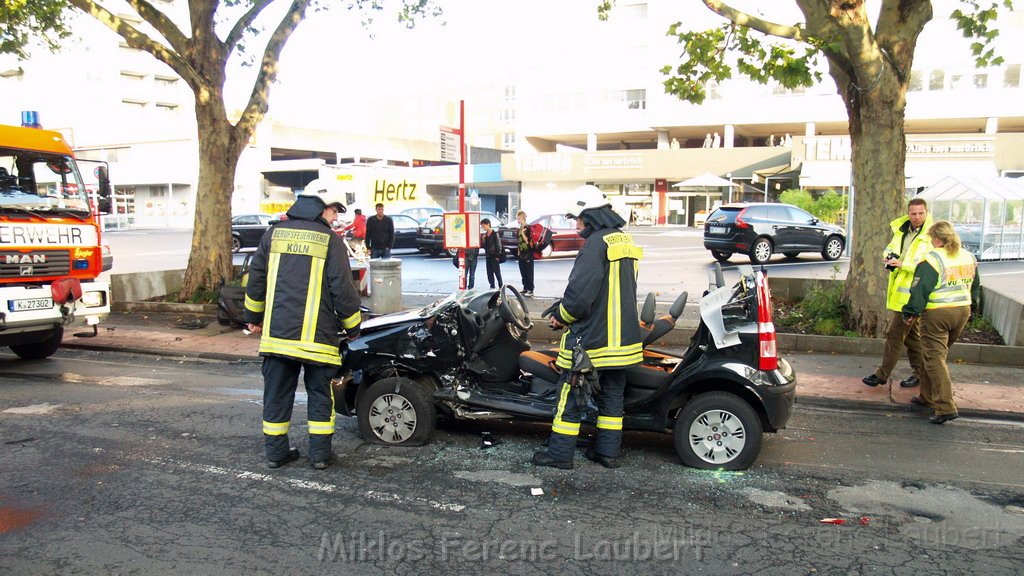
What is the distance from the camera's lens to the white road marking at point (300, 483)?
4328mm

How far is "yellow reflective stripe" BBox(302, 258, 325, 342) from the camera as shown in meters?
4.75

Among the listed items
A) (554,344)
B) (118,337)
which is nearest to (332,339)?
(554,344)

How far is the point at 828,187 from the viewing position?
39188 millimetres

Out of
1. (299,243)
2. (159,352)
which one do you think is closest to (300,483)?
(299,243)

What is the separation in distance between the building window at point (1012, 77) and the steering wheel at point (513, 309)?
4703 centimetres

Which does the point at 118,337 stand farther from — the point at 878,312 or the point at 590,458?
the point at 878,312

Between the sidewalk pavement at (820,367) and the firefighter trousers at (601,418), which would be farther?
the sidewalk pavement at (820,367)

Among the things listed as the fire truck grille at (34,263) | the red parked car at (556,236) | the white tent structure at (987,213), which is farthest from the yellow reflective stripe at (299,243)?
the white tent structure at (987,213)

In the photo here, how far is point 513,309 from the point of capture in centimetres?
545

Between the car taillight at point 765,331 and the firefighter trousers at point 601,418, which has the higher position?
the car taillight at point 765,331

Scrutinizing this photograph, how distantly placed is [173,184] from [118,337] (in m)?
40.5

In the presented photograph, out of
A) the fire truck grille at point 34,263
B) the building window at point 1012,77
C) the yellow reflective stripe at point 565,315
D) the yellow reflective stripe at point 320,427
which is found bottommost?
the yellow reflective stripe at point 320,427

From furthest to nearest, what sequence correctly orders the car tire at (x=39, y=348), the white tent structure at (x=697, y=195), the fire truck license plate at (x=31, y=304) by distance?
the white tent structure at (x=697, y=195) < the car tire at (x=39, y=348) < the fire truck license plate at (x=31, y=304)

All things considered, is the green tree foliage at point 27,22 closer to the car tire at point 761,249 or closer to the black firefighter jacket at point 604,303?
the black firefighter jacket at point 604,303
